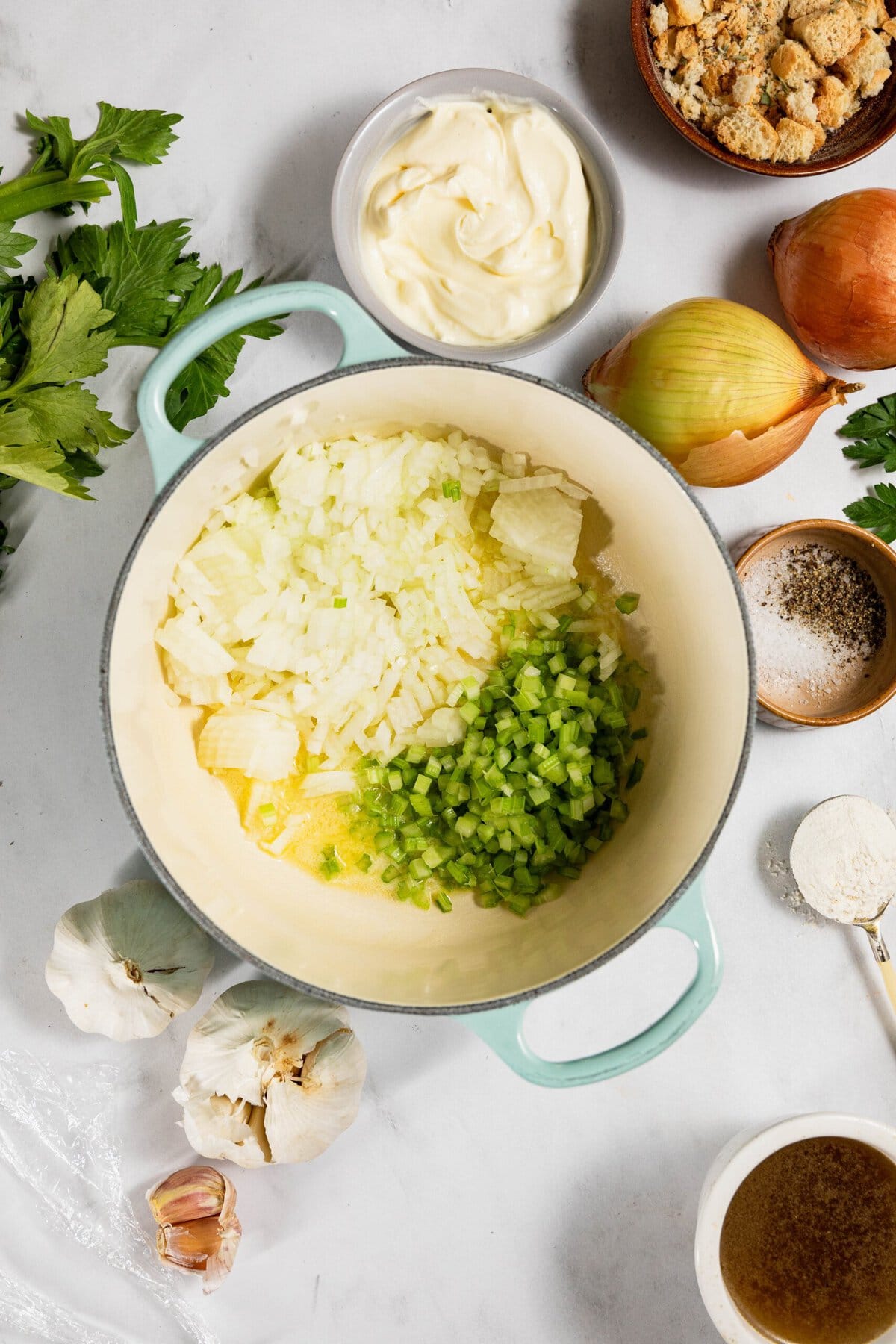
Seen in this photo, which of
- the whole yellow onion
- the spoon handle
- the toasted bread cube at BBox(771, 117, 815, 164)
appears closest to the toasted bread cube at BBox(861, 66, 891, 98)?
the toasted bread cube at BBox(771, 117, 815, 164)

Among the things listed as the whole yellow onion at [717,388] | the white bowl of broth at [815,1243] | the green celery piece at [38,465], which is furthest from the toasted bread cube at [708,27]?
the white bowl of broth at [815,1243]

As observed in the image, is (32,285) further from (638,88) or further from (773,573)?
(773,573)

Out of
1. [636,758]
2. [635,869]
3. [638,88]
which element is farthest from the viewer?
[638,88]

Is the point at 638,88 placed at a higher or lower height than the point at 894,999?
higher

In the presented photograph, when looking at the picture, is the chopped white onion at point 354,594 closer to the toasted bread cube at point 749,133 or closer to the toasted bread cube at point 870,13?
the toasted bread cube at point 749,133

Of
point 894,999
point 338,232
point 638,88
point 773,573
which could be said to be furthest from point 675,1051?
point 638,88

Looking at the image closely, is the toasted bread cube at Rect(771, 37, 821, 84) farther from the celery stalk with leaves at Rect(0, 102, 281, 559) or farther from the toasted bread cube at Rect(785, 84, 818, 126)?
the celery stalk with leaves at Rect(0, 102, 281, 559)
